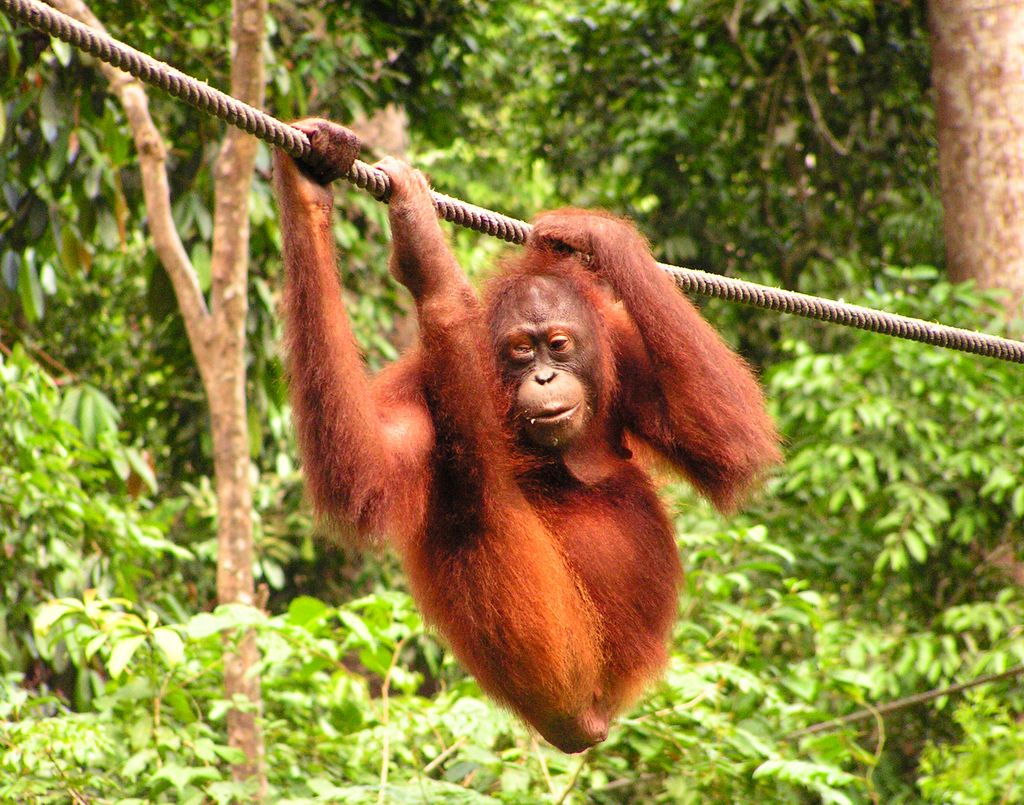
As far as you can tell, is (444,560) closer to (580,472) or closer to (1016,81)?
(580,472)

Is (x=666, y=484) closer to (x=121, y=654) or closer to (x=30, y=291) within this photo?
(x=121, y=654)

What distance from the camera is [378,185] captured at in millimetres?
2521

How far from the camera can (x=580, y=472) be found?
10.1 ft

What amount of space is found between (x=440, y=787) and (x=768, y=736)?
50.4 inches

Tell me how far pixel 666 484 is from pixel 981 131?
3755 mm

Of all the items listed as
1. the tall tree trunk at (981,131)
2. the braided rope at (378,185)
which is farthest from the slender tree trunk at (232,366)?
the tall tree trunk at (981,131)

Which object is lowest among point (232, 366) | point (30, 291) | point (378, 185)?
point (232, 366)

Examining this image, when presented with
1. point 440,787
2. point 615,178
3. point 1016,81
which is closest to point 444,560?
point 440,787

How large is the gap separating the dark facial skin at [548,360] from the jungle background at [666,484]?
0.87 meters

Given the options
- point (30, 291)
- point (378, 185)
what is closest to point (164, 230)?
point (30, 291)

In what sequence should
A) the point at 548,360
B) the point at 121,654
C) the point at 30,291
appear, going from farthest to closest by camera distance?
the point at 30,291
the point at 121,654
the point at 548,360

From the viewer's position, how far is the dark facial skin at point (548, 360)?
9.34 ft

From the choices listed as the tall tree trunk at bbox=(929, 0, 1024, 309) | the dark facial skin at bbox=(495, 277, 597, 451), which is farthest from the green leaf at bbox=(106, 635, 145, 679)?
the tall tree trunk at bbox=(929, 0, 1024, 309)

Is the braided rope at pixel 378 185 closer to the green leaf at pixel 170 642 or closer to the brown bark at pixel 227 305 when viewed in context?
the green leaf at pixel 170 642
